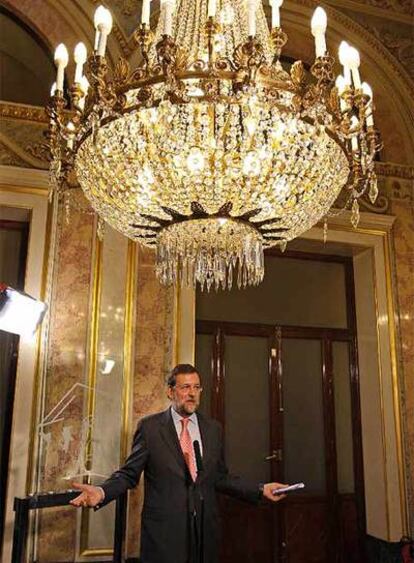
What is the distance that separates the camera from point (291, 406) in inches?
161

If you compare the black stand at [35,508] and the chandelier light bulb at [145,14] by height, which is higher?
the chandelier light bulb at [145,14]

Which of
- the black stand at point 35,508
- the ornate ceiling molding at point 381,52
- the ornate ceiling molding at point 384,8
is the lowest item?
the black stand at point 35,508

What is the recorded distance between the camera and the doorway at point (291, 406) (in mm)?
3887

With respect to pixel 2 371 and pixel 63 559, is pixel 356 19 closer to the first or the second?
pixel 2 371

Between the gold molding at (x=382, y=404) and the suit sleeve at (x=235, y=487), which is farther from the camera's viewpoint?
the gold molding at (x=382, y=404)

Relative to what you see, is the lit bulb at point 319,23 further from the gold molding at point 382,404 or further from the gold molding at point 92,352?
the gold molding at point 382,404

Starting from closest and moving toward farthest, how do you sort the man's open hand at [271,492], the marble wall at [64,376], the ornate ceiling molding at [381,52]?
the man's open hand at [271,492] < the marble wall at [64,376] < the ornate ceiling molding at [381,52]

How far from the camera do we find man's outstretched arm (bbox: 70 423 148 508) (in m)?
2.29

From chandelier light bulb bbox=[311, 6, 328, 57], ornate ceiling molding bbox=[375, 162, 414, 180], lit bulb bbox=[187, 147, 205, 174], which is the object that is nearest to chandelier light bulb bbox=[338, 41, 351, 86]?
chandelier light bulb bbox=[311, 6, 328, 57]

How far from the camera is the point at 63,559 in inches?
119

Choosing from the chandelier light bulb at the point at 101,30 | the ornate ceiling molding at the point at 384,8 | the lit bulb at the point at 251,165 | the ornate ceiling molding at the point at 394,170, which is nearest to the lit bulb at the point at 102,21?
the chandelier light bulb at the point at 101,30

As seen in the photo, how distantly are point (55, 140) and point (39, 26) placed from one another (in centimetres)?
205

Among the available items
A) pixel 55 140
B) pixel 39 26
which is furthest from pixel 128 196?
pixel 39 26

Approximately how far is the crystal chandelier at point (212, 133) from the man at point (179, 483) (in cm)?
96
